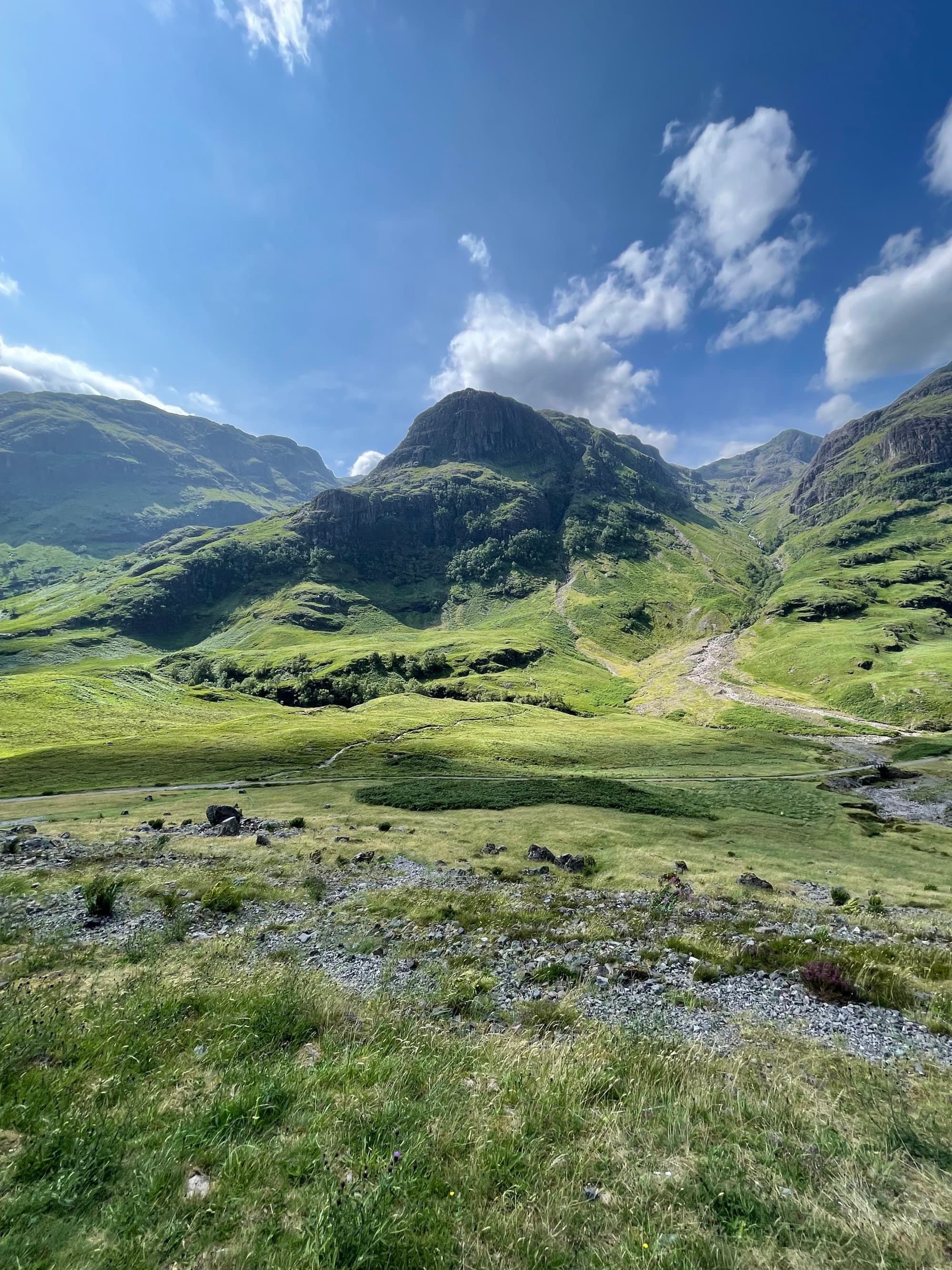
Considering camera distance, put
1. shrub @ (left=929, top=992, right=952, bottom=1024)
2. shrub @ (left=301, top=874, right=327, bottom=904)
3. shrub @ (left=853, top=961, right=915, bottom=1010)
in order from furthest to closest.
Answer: shrub @ (left=301, top=874, right=327, bottom=904)
shrub @ (left=853, top=961, right=915, bottom=1010)
shrub @ (left=929, top=992, right=952, bottom=1024)

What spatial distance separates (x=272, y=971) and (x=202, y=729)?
373 ft

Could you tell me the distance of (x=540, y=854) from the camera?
32.6 metres

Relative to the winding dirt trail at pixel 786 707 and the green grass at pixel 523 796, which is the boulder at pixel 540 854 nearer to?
the green grass at pixel 523 796

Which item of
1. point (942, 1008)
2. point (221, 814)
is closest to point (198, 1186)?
point (942, 1008)

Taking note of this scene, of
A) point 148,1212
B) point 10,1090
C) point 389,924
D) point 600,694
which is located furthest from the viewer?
point 600,694

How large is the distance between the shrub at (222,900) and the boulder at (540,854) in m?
18.3

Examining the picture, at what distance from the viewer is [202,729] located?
111 meters

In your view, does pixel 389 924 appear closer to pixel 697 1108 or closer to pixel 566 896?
pixel 566 896

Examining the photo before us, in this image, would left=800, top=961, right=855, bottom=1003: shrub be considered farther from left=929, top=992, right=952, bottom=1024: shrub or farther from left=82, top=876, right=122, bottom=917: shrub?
left=82, top=876, right=122, bottom=917: shrub

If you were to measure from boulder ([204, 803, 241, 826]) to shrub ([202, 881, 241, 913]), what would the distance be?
19.5m

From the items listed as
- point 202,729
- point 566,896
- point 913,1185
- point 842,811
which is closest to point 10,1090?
point 913,1185

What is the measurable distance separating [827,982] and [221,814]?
40214 mm

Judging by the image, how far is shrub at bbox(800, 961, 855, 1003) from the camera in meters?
13.7

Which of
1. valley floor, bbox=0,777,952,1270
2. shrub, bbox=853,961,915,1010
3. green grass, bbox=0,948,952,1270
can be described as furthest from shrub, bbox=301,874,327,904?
shrub, bbox=853,961,915,1010
